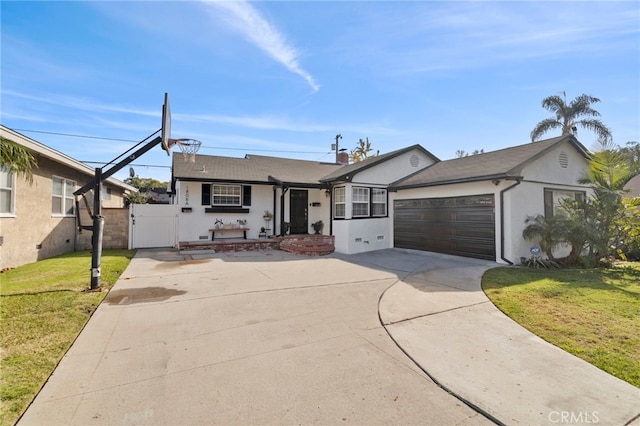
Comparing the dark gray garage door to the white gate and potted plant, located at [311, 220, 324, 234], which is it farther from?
the white gate

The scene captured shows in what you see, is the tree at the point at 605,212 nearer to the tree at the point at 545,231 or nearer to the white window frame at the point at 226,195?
the tree at the point at 545,231

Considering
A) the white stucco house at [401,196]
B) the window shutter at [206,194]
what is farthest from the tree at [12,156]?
the window shutter at [206,194]

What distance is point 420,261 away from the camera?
1033 centimetres

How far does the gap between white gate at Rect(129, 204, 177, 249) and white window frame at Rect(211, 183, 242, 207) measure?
1.93 m

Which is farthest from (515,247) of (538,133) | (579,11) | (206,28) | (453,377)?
(538,133)

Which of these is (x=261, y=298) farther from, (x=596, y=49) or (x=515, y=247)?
Result: (x=596, y=49)

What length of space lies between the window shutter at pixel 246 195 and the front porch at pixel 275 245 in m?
1.81

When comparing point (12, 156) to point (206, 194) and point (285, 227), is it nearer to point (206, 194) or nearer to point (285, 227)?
point (206, 194)

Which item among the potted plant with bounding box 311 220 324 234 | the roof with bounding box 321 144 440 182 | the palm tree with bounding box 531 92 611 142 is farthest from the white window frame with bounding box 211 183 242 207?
the palm tree with bounding box 531 92 611 142

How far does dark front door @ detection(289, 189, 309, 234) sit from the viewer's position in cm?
1509

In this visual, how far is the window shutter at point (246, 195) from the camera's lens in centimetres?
1409

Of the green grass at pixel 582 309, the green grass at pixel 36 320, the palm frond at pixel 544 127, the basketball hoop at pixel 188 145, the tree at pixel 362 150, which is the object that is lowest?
the green grass at pixel 582 309

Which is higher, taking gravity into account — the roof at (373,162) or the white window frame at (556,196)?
the roof at (373,162)

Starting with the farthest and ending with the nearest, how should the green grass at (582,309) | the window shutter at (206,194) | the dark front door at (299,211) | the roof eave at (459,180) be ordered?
the dark front door at (299,211), the window shutter at (206,194), the roof eave at (459,180), the green grass at (582,309)
